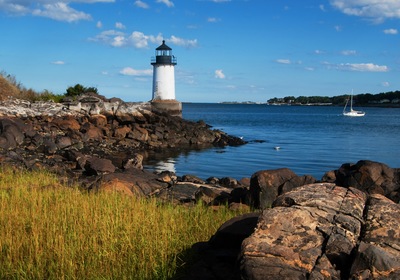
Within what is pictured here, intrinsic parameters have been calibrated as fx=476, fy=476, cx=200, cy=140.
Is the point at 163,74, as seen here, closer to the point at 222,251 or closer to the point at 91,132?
the point at 91,132

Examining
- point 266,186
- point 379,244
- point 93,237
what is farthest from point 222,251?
point 266,186

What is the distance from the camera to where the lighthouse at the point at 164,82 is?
211 ft

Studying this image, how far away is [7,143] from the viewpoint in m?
25.9

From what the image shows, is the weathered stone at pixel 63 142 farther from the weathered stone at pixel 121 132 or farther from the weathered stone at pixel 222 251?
the weathered stone at pixel 222 251

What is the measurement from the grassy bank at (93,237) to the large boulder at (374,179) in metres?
7.87

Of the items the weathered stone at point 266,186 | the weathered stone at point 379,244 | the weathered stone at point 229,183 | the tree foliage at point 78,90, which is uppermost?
the tree foliage at point 78,90

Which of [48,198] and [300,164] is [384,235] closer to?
[48,198]

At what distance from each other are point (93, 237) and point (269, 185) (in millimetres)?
6647

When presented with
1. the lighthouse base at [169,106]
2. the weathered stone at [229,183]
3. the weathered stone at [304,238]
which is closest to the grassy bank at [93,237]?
the weathered stone at [304,238]

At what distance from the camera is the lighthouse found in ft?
211

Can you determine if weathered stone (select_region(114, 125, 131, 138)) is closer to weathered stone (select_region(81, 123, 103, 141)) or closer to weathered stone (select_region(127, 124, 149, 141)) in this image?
weathered stone (select_region(127, 124, 149, 141))

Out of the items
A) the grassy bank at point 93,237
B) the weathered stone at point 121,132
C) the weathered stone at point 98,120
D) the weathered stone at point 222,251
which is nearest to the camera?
the weathered stone at point 222,251

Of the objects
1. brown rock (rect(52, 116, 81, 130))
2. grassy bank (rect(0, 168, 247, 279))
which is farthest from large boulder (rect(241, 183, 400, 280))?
brown rock (rect(52, 116, 81, 130))

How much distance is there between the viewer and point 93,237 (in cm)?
670
